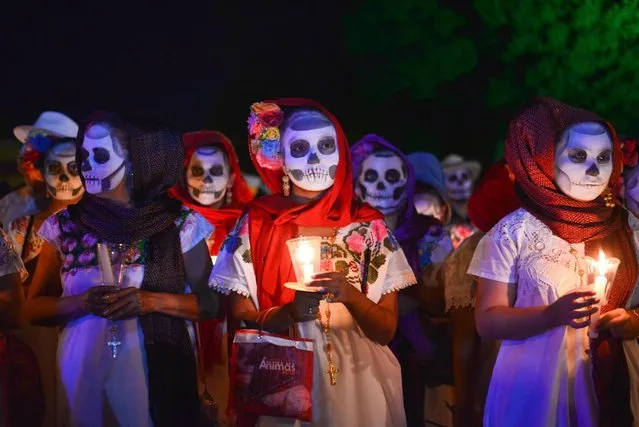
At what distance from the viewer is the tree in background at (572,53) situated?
35.1 ft

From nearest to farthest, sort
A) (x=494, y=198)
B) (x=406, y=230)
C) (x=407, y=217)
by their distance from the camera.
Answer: (x=494, y=198), (x=406, y=230), (x=407, y=217)

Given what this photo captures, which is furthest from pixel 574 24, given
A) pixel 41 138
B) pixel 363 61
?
pixel 41 138

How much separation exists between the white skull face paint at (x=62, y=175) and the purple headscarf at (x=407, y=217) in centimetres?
207

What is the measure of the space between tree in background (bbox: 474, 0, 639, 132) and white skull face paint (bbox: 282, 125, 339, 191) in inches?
247

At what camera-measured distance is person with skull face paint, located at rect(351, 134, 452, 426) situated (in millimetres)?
7195

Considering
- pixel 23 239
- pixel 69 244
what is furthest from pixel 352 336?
pixel 23 239

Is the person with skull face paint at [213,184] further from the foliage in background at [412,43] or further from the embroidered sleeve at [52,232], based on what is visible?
the foliage in background at [412,43]

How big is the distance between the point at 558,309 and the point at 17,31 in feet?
38.8

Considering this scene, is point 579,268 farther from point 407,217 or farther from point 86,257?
point 407,217

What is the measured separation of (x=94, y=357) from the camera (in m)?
4.95

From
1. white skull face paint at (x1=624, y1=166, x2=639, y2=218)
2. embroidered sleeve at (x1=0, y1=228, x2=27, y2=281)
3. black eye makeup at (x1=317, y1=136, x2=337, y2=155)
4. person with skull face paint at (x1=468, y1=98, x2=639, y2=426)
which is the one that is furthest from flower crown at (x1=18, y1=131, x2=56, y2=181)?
white skull face paint at (x1=624, y1=166, x2=639, y2=218)

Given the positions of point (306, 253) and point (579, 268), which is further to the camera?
point (579, 268)

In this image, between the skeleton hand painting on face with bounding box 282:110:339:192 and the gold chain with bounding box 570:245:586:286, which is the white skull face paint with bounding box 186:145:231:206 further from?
the gold chain with bounding box 570:245:586:286

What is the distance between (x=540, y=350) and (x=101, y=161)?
239 centimetres
